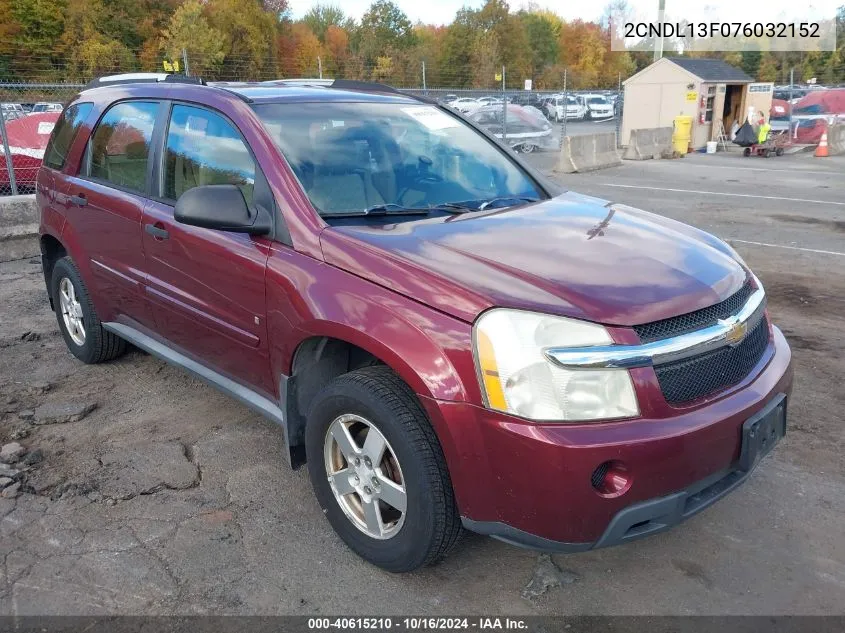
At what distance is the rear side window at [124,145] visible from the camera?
13.4 ft

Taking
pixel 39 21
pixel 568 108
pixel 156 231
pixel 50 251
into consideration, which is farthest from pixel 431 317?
pixel 39 21

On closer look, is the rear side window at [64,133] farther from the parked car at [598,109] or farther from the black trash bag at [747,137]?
the parked car at [598,109]

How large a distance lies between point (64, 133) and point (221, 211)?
2557mm

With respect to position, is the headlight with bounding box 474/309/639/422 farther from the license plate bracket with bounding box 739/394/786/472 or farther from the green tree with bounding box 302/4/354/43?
the green tree with bounding box 302/4/354/43

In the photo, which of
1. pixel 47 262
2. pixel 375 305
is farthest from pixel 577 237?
pixel 47 262

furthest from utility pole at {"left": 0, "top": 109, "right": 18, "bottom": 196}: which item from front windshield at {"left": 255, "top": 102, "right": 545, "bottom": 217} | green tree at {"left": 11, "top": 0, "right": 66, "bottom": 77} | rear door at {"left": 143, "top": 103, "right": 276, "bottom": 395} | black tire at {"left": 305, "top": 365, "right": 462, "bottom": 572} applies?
green tree at {"left": 11, "top": 0, "right": 66, "bottom": 77}

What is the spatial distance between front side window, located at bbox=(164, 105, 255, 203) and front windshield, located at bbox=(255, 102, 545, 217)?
0.20 meters

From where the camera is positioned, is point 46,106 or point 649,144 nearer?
point 46,106

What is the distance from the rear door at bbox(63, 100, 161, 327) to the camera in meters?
4.05

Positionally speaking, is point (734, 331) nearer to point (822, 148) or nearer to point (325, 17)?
point (822, 148)

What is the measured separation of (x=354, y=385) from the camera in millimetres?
2758

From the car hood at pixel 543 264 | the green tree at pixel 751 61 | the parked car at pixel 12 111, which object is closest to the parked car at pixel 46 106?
the parked car at pixel 12 111

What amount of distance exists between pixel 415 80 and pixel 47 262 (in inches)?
1462

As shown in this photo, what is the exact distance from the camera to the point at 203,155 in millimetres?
3691
